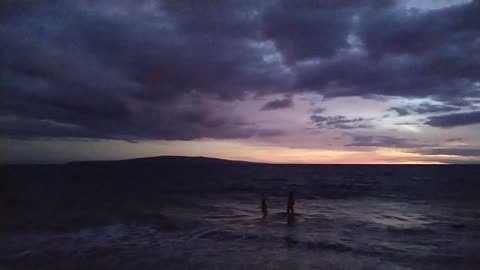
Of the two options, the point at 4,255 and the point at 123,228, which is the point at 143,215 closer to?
the point at 123,228

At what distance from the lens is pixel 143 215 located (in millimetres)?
27094

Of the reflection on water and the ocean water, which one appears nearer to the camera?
the ocean water

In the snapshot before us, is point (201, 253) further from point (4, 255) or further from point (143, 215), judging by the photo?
point (143, 215)

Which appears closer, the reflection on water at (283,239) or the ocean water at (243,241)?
the ocean water at (243,241)

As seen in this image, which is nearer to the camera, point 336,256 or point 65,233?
point 336,256

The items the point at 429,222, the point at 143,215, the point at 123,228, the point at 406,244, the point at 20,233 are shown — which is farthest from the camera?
the point at 143,215

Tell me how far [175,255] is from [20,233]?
33.2 feet

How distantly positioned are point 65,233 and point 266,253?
1132 centimetres

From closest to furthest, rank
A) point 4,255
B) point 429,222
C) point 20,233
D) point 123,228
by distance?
point 4,255
point 20,233
point 123,228
point 429,222

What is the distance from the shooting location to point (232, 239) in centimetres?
1750

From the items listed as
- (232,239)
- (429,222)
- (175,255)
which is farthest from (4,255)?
(429,222)

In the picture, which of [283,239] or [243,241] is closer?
[243,241]

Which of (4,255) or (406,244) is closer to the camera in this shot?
(4,255)

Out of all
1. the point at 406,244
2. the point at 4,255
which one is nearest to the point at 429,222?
the point at 406,244
